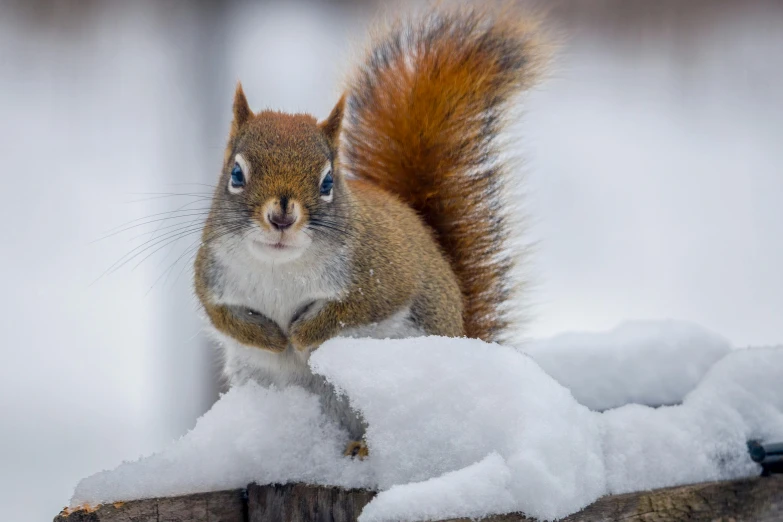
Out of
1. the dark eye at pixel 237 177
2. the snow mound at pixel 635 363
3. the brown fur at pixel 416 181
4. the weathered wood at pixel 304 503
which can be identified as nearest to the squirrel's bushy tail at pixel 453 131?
the brown fur at pixel 416 181

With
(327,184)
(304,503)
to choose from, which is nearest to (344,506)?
(304,503)

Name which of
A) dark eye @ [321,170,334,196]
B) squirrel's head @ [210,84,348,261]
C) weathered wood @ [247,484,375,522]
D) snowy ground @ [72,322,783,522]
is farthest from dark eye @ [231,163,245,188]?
weathered wood @ [247,484,375,522]

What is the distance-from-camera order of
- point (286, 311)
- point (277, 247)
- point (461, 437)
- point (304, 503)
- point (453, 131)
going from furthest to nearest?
point (453, 131) → point (286, 311) → point (277, 247) → point (304, 503) → point (461, 437)

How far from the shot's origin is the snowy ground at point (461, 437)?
0.71 m

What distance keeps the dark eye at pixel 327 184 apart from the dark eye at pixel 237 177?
0.10 metres

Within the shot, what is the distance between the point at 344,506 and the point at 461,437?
152 millimetres

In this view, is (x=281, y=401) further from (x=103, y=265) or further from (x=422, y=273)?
(x=103, y=265)

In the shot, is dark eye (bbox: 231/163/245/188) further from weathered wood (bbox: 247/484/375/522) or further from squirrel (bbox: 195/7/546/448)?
weathered wood (bbox: 247/484/375/522)

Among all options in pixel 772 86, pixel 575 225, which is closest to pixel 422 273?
pixel 575 225

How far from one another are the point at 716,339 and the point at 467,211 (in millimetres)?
465

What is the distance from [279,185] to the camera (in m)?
1.03

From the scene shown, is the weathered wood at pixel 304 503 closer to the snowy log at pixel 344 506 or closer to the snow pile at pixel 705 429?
the snowy log at pixel 344 506

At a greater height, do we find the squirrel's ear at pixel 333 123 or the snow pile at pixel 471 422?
the squirrel's ear at pixel 333 123

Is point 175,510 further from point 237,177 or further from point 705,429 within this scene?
point 705,429
